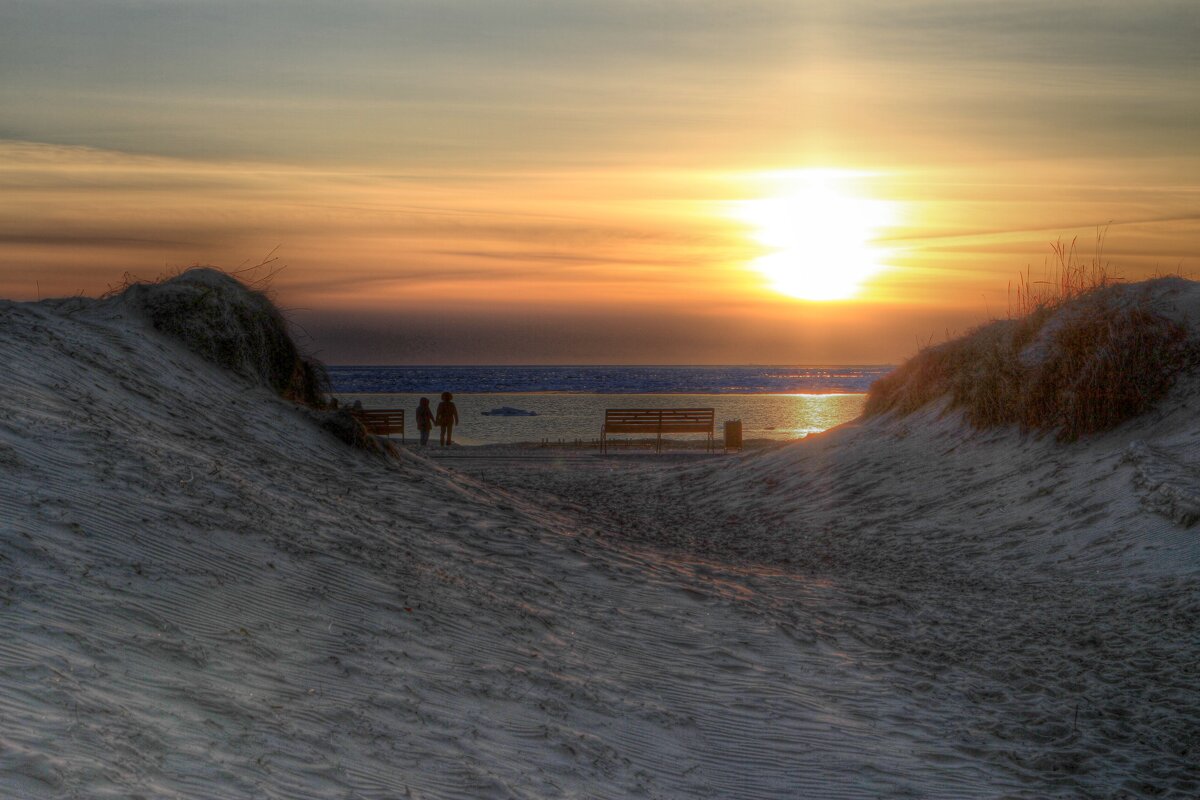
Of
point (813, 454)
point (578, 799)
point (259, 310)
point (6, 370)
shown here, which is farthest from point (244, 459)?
point (813, 454)

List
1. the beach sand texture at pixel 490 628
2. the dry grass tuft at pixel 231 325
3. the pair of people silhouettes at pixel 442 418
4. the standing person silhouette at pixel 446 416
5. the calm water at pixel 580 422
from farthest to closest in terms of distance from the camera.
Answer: the calm water at pixel 580 422 < the standing person silhouette at pixel 446 416 < the pair of people silhouettes at pixel 442 418 < the dry grass tuft at pixel 231 325 < the beach sand texture at pixel 490 628

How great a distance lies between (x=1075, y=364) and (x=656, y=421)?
1456cm

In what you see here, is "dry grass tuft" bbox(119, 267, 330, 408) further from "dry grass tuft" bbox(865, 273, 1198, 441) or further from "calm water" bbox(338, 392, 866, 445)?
"calm water" bbox(338, 392, 866, 445)

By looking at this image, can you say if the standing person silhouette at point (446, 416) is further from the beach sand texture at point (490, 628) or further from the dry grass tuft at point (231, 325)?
the beach sand texture at point (490, 628)

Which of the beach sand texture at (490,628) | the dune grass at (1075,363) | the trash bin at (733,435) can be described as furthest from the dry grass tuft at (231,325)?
the trash bin at (733,435)

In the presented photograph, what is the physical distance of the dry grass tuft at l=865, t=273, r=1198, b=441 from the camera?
579 inches

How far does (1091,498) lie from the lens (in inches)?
506

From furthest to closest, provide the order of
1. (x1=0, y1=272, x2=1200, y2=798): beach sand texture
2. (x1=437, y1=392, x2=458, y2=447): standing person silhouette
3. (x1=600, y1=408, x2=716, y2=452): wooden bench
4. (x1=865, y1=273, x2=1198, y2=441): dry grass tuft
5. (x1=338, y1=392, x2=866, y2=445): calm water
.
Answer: (x1=338, y1=392, x2=866, y2=445): calm water < (x1=600, y1=408, x2=716, y2=452): wooden bench < (x1=437, y1=392, x2=458, y2=447): standing person silhouette < (x1=865, y1=273, x2=1198, y2=441): dry grass tuft < (x1=0, y1=272, x2=1200, y2=798): beach sand texture

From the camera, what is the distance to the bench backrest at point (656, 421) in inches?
1107

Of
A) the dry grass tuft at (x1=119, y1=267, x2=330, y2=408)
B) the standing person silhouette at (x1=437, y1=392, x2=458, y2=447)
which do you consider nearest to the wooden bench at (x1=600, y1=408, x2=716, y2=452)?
the standing person silhouette at (x1=437, y1=392, x2=458, y2=447)

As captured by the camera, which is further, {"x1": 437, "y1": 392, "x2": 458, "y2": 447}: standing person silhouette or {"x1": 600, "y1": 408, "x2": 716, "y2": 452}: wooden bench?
{"x1": 600, "y1": 408, "x2": 716, "y2": 452}: wooden bench

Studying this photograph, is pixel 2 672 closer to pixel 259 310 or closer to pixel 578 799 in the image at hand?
pixel 578 799

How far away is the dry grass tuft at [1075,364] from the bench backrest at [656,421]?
34.2 feet

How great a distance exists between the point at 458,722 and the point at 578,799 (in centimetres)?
91
